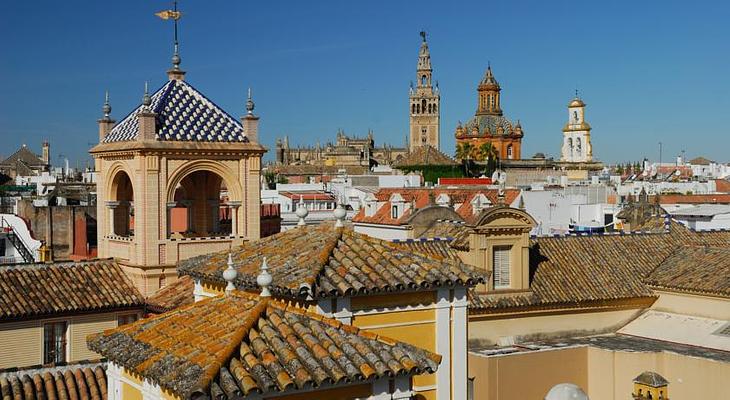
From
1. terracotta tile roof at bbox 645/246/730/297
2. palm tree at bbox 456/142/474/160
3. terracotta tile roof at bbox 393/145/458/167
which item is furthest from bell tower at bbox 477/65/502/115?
terracotta tile roof at bbox 645/246/730/297

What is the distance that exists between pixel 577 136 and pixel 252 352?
3716 inches

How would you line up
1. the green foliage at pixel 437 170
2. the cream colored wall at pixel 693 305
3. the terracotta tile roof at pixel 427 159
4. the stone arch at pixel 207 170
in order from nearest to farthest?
the stone arch at pixel 207 170 → the cream colored wall at pixel 693 305 → the green foliage at pixel 437 170 → the terracotta tile roof at pixel 427 159

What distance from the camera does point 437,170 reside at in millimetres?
85625

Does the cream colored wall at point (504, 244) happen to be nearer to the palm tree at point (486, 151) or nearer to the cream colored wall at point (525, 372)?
the cream colored wall at point (525, 372)

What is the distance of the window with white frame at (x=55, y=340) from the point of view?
50.1 feet

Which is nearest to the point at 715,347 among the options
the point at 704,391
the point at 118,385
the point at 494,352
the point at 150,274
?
the point at 704,391

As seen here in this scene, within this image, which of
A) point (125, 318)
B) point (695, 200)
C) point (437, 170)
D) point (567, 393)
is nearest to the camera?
point (567, 393)

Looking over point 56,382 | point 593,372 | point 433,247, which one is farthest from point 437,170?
point 56,382

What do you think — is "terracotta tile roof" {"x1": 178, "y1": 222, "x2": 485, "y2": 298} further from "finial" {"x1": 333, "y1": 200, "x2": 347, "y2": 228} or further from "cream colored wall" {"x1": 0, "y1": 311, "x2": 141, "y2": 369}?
"cream colored wall" {"x1": 0, "y1": 311, "x2": 141, "y2": 369}

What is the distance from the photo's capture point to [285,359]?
26.1 feet

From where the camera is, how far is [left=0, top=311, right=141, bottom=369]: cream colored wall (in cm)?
1484

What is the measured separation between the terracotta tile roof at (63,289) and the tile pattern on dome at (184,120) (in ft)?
7.62

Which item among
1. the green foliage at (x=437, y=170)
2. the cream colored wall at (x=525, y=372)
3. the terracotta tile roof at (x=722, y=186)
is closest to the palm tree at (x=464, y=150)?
the green foliage at (x=437, y=170)

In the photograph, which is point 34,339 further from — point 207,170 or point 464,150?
point 464,150
